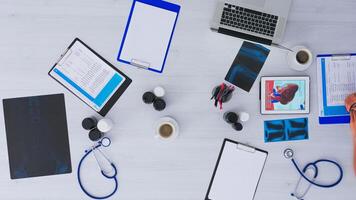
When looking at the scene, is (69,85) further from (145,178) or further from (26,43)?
(145,178)

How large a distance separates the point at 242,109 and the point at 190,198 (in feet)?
1.44

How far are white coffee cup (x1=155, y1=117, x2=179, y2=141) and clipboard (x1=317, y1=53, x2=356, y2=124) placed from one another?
628mm

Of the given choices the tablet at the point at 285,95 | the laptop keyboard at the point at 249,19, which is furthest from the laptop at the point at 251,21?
the tablet at the point at 285,95

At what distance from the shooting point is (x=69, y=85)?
4.35 feet

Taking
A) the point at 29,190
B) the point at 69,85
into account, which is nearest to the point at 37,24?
the point at 69,85

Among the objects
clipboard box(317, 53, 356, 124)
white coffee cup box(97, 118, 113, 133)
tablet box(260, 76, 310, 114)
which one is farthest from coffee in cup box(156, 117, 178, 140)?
clipboard box(317, 53, 356, 124)

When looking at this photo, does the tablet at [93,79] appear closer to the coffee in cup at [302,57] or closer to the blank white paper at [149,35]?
the blank white paper at [149,35]

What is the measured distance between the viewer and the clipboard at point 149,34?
133 centimetres

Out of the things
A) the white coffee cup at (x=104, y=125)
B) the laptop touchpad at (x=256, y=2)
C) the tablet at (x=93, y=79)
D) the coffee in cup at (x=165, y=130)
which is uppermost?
the laptop touchpad at (x=256, y=2)

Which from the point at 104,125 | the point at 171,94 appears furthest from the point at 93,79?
the point at 171,94

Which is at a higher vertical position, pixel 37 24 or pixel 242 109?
pixel 37 24

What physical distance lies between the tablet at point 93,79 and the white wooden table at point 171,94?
1.1 inches

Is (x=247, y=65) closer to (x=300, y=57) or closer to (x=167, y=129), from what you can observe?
(x=300, y=57)

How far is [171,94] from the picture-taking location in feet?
4.40
